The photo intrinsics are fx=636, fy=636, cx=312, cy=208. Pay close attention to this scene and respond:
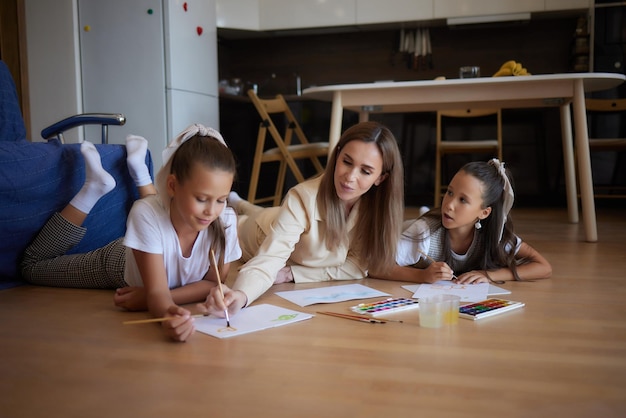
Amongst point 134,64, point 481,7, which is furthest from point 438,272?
point 481,7

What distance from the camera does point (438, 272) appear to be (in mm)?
1967

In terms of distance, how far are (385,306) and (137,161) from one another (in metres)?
1.08

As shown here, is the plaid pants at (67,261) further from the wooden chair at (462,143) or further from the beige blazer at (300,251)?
the wooden chair at (462,143)

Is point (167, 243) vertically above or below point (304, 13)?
below

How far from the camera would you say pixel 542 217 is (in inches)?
164

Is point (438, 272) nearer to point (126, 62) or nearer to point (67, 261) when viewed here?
point (67, 261)

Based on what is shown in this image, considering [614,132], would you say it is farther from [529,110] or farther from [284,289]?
[284,289]

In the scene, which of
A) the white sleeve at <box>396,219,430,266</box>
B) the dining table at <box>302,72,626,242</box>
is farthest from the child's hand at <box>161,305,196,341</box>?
the dining table at <box>302,72,626,242</box>

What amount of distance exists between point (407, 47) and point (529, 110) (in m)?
1.10

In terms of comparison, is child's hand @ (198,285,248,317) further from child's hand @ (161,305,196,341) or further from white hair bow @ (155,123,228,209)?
white hair bow @ (155,123,228,209)

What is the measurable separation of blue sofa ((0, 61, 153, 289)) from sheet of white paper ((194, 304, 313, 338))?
0.85m

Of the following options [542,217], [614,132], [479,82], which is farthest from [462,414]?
[614,132]

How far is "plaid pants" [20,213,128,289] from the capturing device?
202 cm

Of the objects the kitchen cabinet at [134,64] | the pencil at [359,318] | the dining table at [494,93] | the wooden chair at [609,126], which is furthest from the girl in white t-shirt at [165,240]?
the wooden chair at [609,126]
